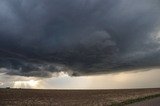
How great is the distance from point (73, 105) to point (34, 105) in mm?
6757

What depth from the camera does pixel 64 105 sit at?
180ft

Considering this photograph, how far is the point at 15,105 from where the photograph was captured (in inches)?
2101

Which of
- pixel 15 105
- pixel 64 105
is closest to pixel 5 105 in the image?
pixel 15 105

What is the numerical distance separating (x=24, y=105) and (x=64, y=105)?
6965mm

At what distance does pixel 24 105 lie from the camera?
53.1 meters

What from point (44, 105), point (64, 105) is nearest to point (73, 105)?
point (64, 105)

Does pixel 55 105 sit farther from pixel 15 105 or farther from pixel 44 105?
pixel 15 105

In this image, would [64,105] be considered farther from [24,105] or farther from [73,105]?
[24,105]

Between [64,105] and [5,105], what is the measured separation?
404 inches

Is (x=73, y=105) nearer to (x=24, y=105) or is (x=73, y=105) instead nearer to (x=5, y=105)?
(x=24, y=105)

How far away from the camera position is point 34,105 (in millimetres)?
53656

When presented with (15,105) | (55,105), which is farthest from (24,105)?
(55,105)

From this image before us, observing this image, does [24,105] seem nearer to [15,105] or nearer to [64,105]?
[15,105]

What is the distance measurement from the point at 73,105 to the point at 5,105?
38.8 ft
